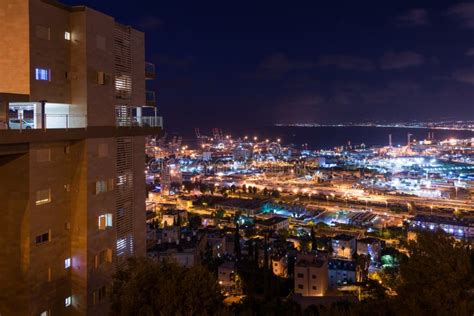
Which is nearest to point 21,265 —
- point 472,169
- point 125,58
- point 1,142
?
point 1,142

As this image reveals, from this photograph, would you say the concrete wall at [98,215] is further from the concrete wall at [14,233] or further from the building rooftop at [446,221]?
the building rooftop at [446,221]

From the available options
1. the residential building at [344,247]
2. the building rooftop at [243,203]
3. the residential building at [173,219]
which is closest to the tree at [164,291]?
the residential building at [344,247]

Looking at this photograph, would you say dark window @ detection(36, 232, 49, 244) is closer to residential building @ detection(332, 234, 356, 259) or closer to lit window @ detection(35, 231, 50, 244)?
lit window @ detection(35, 231, 50, 244)

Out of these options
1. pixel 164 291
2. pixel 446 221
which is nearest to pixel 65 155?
pixel 164 291

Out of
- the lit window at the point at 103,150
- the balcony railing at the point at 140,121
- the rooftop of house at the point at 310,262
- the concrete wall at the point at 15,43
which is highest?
the concrete wall at the point at 15,43

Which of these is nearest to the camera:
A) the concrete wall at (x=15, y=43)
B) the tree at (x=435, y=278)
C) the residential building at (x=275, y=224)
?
the concrete wall at (x=15, y=43)

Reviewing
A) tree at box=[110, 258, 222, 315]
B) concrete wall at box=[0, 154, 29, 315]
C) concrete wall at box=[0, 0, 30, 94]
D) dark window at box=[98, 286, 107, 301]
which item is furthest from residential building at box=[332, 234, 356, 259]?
concrete wall at box=[0, 0, 30, 94]

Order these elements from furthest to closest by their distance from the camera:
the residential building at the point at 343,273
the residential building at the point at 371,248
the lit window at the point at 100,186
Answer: the residential building at the point at 371,248 → the residential building at the point at 343,273 → the lit window at the point at 100,186
